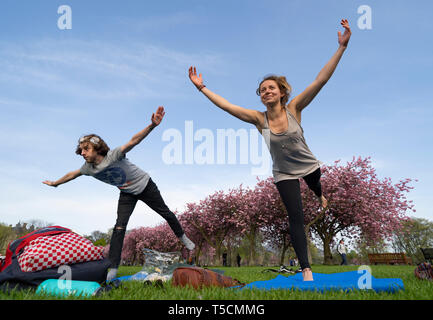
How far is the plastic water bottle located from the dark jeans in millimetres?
1671

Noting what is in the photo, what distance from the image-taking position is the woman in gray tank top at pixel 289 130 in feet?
11.1

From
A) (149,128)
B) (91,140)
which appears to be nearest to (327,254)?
(149,128)

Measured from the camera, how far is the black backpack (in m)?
2.67

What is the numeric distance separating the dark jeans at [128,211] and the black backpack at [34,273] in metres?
0.94

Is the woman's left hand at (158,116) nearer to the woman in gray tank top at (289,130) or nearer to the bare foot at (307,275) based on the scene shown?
the woman in gray tank top at (289,130)

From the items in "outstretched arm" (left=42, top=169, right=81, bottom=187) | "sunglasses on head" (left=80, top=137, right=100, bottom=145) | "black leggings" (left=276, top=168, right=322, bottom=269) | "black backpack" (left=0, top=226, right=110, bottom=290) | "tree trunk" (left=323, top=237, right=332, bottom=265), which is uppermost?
"sunglasses on head" (left=80, top=137, right=100, bottom=145)

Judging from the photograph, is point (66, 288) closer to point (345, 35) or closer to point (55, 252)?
point (55, 252)

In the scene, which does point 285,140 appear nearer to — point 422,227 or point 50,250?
point 50,250

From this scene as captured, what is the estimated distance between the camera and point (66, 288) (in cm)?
253

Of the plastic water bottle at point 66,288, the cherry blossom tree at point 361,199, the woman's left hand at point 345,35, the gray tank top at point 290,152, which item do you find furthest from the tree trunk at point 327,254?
the plastic water bottle at point 66,288

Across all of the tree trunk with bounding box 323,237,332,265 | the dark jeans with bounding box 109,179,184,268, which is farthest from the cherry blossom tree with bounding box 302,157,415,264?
the dark jeans with bounding box 109,179,184,268

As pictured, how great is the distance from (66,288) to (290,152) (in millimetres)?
2791

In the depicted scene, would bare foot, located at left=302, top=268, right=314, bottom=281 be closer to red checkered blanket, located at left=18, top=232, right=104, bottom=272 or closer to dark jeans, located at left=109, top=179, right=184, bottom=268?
red checkered blanket, located at left=18, top=232, right=104, bottom=272

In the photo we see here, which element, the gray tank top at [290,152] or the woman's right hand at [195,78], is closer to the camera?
the gray tank top at [290,152]
